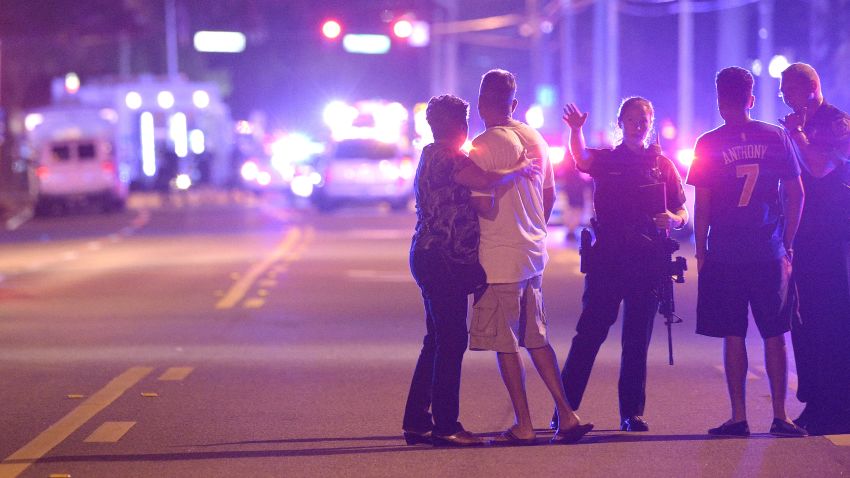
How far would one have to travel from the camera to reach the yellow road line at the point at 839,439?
24.6ft

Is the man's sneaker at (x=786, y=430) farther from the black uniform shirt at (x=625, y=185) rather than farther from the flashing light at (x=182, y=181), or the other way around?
the flashing light at (x=182, y=181)

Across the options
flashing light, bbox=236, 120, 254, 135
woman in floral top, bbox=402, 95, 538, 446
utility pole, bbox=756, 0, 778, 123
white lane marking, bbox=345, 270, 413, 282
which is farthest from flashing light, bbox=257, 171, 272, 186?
woman in floral top, bbox=402, 95, 538, 446

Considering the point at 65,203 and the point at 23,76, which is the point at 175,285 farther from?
the point at 23,76

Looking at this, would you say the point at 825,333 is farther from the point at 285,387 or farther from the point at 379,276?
the point at 379,276

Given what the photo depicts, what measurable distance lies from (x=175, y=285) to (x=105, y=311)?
2.80 meters

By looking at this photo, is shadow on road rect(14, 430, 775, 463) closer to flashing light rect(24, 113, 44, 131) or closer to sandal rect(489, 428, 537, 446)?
sandal rect(489, 428, 537, 446)

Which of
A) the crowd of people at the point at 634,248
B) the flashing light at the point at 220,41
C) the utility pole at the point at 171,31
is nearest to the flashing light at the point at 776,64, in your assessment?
the flashing light at the point at 220,41

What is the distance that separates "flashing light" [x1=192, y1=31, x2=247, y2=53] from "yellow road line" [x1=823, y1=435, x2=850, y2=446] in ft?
117

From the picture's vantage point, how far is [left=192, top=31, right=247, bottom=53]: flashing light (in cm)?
4234

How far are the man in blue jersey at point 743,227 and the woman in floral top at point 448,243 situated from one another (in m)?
1.00

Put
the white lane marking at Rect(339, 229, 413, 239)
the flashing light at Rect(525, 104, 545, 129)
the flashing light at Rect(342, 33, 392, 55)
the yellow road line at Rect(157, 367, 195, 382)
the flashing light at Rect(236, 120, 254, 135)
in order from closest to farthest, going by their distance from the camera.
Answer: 1. the yellow road line at Rect(157, 367, 195, 382)
2. the white lane marking at Rect(339, 229, 413, 239)
3. the flashing light at Rect(342, 33, 392, 55)
4. the flashing light at Rect(525, 104, 545, 129)
5. the flashing light at Rect(236, 120, 254, 135)

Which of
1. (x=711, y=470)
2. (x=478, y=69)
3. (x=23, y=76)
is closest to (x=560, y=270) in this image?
(x=711, y=470)

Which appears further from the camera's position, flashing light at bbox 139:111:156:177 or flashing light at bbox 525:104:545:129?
flashing light at bbox 139:111:156:177

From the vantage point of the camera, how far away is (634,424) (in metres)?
7.92
